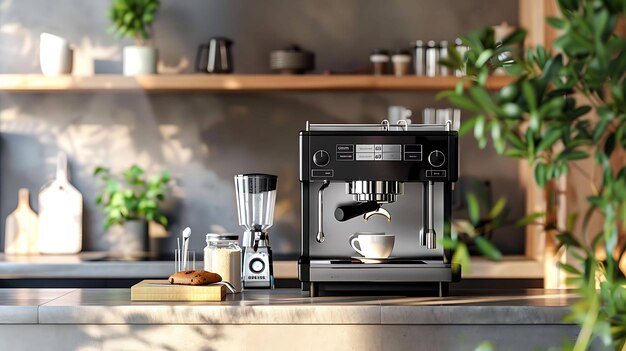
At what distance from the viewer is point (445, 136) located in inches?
110

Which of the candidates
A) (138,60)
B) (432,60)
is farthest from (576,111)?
(138,60)

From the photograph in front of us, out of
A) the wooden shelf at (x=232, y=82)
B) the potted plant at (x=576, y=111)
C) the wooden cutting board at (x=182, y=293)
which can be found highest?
the wooden shelf at (x=232, y=82)

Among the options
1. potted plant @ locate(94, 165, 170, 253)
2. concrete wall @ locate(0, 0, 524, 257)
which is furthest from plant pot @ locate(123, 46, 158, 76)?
potted plant @ locate(94, 165, 170, 253)

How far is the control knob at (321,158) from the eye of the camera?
279 centimetres

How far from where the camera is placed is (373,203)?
2.86 meters

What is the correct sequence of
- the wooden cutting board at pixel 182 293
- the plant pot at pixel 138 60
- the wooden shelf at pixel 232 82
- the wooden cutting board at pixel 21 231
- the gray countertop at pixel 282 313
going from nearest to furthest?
the gray countertop at pixel 282 313, the wooden cutting board at pixel 182 293, the wooden shelf at pixel 232 82, the plant pot at pixel 138 60, the wooden cutting board at pixel 21 231

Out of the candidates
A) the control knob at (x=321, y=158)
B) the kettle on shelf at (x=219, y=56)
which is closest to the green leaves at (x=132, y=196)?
the kettle on shelf at (x=219, y=56)

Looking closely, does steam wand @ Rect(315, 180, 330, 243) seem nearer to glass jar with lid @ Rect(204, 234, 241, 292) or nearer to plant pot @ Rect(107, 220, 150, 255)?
glass jar with lid @ Rect(204, 234, 241, 292)

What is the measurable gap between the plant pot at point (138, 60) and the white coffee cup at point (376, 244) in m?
2.13

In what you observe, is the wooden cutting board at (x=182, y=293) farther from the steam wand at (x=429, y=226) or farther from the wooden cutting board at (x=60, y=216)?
the wooden cutting board at (x=60, y=216)

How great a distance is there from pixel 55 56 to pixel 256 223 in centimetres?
200

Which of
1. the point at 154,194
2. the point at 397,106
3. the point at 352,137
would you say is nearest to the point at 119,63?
the point at 154,194

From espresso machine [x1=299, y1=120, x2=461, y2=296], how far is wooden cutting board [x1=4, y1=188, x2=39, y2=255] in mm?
2334

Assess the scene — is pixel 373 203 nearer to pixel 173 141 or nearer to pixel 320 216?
pixel 320 216
